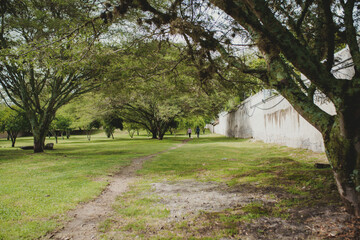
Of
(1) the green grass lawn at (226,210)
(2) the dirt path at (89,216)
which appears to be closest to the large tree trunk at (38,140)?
(2) the dirt path at (89,216)

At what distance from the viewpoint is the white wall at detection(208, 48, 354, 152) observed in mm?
8599

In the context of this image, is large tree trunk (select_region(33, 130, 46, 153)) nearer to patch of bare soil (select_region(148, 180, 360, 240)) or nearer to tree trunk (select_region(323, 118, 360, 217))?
patch of bare soil (select_region(148, 180, 360, 240))

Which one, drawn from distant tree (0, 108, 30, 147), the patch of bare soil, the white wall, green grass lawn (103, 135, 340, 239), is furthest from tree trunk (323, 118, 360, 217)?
distant tree (0, 108, 30, 147)

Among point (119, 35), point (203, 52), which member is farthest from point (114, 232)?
point (119, 35)

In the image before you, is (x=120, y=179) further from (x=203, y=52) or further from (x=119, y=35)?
(x=119, y=35)

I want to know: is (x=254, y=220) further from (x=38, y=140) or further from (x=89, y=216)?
(x=38, y=140)

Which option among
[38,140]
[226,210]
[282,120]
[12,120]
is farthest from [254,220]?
[12,120]

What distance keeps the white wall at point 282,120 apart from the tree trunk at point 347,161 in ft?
12.4

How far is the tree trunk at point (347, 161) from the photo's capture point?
331cm

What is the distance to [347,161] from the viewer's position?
337 cm

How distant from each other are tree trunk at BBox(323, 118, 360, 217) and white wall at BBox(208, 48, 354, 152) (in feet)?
12.4

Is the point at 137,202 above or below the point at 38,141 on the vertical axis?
below

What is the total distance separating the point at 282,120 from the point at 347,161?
11.4 meters

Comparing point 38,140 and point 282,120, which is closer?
point 282,120
